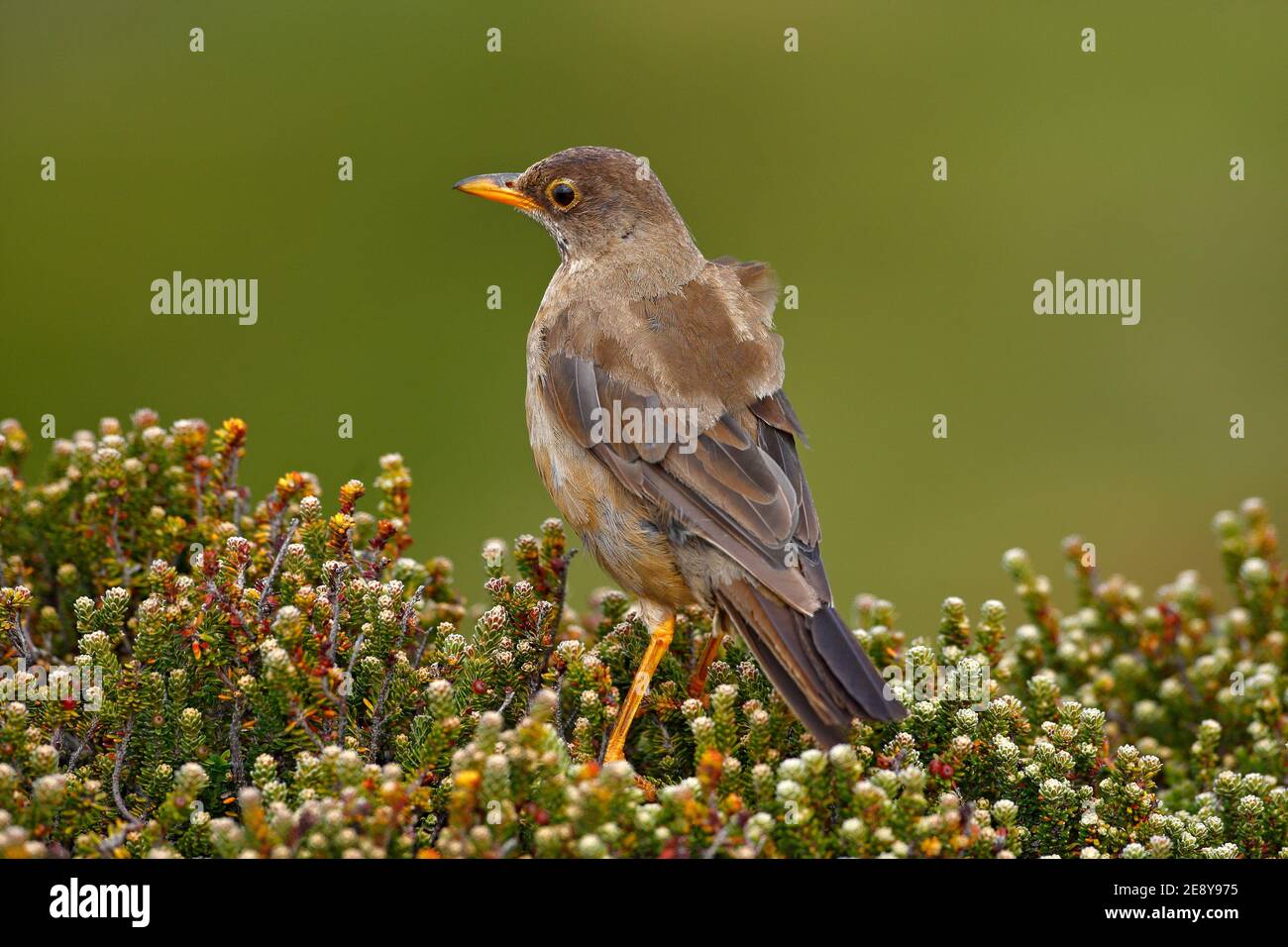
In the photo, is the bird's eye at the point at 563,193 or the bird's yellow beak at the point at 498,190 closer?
the bird's eye at the point at 563,193

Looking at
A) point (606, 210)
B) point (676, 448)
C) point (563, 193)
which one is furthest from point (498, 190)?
point (676, 448)

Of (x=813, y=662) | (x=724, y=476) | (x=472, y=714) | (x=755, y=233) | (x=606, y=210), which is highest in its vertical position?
(x=755, y=233)

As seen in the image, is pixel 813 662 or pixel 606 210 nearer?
pixel 813 662

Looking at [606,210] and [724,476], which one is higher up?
[606,210]

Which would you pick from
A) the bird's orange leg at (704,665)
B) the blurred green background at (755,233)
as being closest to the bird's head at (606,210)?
the bird's orange leg at (704,665)

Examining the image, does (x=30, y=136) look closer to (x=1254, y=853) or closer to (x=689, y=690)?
(x=689, y=690)

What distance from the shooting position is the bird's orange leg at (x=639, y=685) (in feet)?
15.6

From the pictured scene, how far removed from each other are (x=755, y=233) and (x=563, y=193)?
778 centimetres

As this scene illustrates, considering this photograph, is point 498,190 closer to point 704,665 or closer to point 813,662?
point 704,665

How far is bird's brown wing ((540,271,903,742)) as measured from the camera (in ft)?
15.0

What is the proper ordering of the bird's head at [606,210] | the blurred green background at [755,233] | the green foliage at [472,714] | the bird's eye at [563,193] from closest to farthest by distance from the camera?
the green foliage at [472,714] → the bird's head at [606,210] → the bird's eye at [563,193] → the blurred green background at [755,233]

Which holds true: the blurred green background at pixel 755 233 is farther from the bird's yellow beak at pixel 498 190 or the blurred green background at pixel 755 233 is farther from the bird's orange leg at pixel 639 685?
the bird's orange leg at pixel 639 685

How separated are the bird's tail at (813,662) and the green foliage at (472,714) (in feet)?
0.50

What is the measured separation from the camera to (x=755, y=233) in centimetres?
1420
